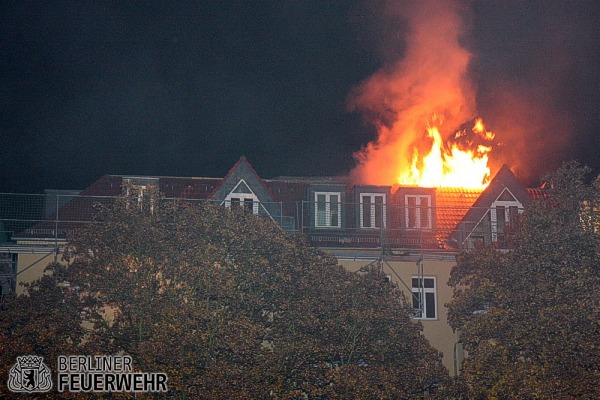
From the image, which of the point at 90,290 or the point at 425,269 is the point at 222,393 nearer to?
the point at 90,290

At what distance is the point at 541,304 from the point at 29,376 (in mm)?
17069

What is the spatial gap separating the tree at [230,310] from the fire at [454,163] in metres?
21.3

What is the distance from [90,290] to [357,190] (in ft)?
56.8

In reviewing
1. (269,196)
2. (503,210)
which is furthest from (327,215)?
(503,210)

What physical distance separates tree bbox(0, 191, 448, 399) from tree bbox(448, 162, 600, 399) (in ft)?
6.68

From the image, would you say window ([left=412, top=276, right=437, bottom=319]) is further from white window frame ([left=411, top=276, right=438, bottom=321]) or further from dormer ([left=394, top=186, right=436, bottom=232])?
dormer ([left=394, top=186, right=436, bottom=232])

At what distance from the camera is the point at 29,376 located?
25.7m

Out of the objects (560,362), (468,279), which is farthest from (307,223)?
(560,362)

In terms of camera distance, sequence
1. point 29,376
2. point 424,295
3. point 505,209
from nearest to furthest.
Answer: point 29,376, point 424,295, point 505,209

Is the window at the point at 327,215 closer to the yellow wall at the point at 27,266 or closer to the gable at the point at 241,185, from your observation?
the gable at the point at 241,185

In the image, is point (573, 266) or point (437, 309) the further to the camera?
point (437, 309)

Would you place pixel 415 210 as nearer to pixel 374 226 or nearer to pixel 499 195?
pixel 374 226

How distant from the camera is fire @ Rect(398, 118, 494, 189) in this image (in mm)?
49906

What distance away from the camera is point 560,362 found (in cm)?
2630
